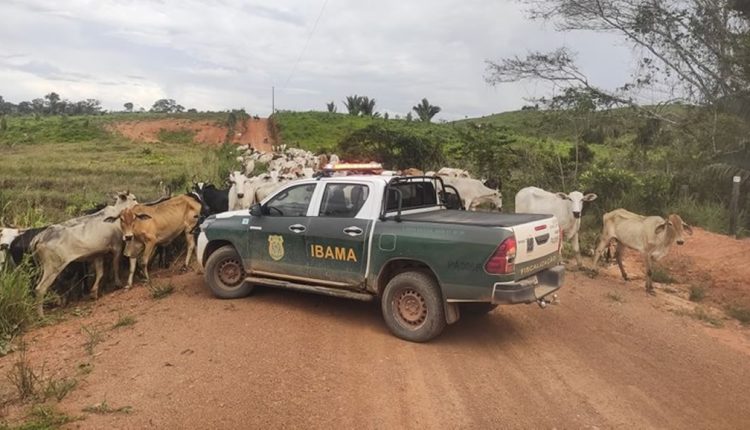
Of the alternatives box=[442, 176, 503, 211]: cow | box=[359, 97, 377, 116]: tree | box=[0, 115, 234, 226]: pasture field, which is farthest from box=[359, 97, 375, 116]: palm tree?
box=[442, 176, 503, 211]: cow

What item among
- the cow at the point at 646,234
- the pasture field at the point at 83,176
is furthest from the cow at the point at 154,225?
the cow at the point at 646,234

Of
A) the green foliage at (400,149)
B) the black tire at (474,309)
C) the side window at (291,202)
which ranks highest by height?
the green foliage at (400,149)

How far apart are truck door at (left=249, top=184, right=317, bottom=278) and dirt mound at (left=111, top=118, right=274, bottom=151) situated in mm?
37398

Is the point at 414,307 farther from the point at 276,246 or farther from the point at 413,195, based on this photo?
the point at 276,246

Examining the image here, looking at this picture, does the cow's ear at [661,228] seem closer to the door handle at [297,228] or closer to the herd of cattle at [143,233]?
the herd of cattle at [143,233]

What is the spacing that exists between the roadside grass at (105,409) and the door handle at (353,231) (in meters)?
2.97

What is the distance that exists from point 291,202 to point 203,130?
160ft

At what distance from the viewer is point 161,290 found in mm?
8758

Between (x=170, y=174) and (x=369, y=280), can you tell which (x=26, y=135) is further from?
(x=369, y=280)

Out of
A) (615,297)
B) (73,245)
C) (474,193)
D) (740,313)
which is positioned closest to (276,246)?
(73,245)

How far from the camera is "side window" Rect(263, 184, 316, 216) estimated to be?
7.43 meters

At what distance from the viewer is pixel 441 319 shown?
628 centimetres

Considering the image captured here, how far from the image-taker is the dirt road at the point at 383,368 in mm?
4895

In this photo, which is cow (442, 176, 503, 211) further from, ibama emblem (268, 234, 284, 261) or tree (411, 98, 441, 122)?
tree (411, 98, 441, 122)
